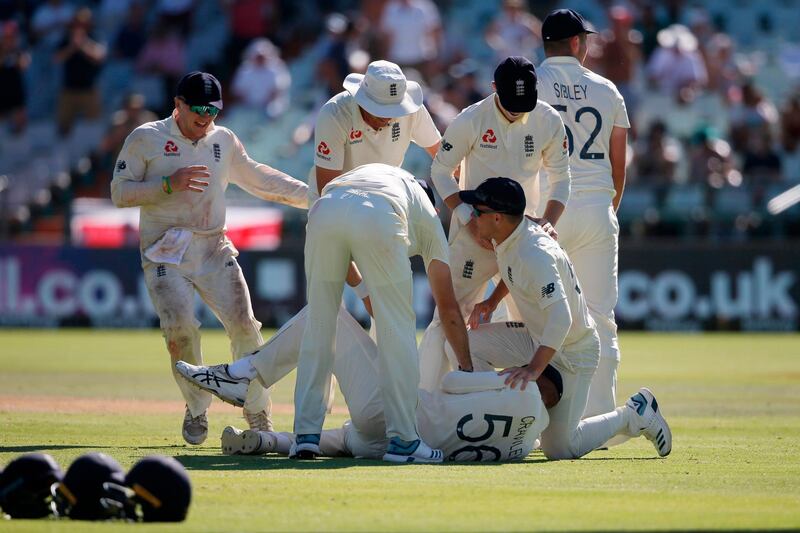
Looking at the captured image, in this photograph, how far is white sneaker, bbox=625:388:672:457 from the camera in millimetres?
9047

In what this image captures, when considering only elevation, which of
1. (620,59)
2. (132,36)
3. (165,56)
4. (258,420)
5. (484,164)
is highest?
(132,36)

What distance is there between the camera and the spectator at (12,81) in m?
25.4

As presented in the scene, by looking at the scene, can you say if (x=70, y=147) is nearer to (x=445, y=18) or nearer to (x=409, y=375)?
(x=445, y=18)

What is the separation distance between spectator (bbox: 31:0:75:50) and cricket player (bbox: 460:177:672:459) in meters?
18.6

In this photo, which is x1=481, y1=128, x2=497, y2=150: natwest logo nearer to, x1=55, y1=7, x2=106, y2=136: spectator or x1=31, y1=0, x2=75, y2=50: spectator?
x1=55, y1=7, x2=106, y2=136: spectator

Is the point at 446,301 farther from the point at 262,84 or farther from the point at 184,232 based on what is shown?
the point at 262,84

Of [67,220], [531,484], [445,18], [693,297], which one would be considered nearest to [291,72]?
[445,18]

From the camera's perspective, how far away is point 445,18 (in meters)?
25.6

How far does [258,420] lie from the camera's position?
1006cm

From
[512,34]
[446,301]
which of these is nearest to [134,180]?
[446,301]

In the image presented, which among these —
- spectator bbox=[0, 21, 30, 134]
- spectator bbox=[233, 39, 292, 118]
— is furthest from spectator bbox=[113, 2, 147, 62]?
spectator bbox=[233, 39, 292, 118]

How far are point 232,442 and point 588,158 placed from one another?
129 inches

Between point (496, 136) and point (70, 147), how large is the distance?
17.0 m

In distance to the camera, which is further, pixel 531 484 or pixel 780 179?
pixel 780 179
